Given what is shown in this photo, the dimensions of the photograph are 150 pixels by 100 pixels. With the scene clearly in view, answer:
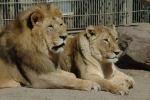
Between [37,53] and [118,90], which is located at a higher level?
[37,53]

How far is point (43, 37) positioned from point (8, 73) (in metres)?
0.78

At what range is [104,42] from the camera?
843 centimetres

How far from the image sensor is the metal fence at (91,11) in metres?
13.9

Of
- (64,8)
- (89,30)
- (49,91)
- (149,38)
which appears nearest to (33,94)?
(49,91)

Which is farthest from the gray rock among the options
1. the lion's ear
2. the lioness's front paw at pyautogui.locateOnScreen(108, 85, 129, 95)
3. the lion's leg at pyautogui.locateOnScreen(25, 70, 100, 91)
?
the lion's ear

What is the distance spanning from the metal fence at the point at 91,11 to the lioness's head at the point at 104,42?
17.5 ft

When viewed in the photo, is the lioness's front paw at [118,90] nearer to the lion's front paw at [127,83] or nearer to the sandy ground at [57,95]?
the sandy ground at [57,95]

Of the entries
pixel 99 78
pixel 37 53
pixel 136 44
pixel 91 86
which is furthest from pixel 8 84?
pixel 136 44

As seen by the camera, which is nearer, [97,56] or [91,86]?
[91,86]

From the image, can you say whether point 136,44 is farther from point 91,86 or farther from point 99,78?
point 91,86

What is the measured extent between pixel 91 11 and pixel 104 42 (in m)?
6.42

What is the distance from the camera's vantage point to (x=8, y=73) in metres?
8.11

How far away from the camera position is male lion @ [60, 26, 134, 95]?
836 centimetres

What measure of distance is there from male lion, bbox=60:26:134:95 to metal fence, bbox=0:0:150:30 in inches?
210
